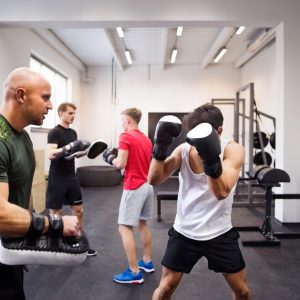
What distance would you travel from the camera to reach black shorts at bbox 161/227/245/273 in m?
1.62

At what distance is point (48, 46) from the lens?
6285 millimetres

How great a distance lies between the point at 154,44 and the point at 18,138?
6340 millimetres

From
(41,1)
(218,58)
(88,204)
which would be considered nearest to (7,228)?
(41,1)

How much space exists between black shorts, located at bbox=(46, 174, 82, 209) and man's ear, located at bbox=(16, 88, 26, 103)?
189cm

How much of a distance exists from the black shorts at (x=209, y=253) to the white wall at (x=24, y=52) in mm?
3583

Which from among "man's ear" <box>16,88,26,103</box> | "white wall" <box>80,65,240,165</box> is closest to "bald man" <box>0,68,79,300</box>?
"man's ear" <box>16,88,26,103</box>

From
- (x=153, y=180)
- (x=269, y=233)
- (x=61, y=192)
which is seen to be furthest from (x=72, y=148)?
(x=269, y=233)

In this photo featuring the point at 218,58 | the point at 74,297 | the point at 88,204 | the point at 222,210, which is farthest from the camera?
the point at 218,58

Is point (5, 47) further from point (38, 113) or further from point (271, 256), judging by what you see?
point (271, 256)

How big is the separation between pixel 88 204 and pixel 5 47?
2.85 meters

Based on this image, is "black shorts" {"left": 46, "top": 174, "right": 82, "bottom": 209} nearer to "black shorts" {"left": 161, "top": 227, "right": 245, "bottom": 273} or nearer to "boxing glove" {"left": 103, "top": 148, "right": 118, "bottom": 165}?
"boxing glove" {"left": 103, "top": 148, "right": 118, "bottom": 165}

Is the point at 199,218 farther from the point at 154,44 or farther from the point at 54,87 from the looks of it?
the point at 54,87

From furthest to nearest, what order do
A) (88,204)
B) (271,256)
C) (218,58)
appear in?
(218,58), (88,204), (271,256)

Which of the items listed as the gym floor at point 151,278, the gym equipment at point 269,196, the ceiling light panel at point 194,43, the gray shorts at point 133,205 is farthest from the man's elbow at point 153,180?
the ceiling light panel at point 194,43
